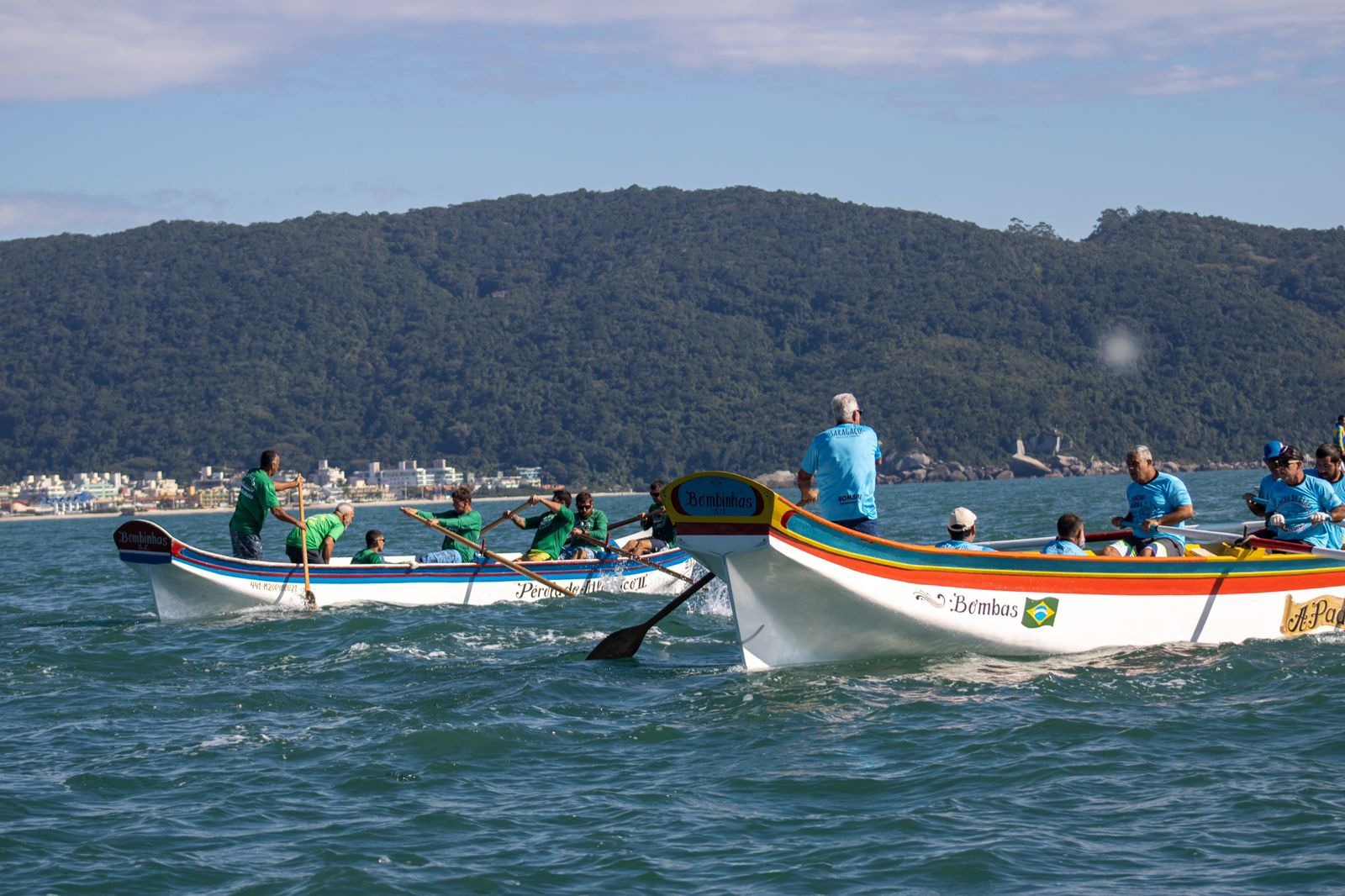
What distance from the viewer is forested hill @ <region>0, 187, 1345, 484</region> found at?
14325 cm

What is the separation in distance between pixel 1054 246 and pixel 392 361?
7193 centimetres

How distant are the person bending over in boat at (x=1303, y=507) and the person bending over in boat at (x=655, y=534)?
28.5 ft

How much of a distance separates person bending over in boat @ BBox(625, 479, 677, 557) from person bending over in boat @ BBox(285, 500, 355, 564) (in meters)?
3.73

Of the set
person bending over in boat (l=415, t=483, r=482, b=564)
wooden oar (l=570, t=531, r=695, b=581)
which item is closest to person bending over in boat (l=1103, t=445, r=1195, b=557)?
wooden oar (l=570, t=531, r=695, b=581)

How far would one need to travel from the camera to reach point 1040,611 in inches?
496

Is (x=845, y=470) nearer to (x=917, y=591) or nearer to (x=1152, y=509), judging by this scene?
(x=917, y=591)

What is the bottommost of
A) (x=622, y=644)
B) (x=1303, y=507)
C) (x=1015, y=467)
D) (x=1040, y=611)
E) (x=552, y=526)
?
(x=1015, y=467)

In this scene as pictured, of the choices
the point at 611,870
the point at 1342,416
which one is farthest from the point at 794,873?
the point at 1342,416

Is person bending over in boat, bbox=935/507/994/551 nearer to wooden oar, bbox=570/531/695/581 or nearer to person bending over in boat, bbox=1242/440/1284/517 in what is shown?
person bending over in boat, bbox=1242/440/1284/517

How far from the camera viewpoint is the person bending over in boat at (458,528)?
20.3 metres

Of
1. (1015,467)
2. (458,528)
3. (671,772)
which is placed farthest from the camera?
(1015,467)

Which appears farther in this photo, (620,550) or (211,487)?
(211,487)

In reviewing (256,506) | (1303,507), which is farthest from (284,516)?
(1303,507)

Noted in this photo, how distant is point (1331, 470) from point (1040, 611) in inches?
145
